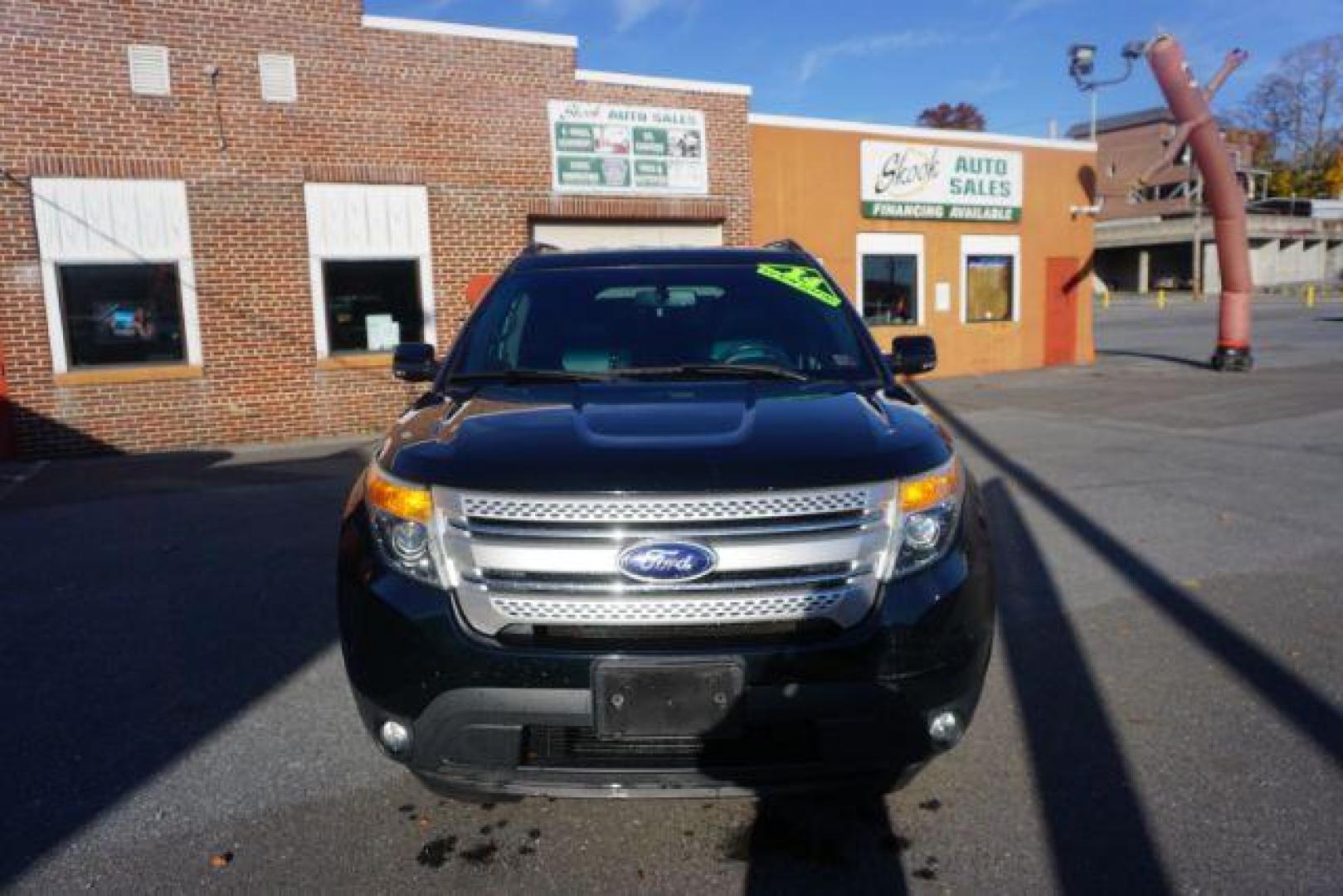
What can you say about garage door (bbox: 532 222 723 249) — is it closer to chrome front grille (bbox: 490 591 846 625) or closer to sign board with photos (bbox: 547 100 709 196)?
sign board with photos (bbox: 547 100 709 196)

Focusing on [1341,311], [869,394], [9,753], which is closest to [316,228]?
[9,753]

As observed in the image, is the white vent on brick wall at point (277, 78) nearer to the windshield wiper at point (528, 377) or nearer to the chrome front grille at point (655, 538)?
the windshield wiper at point (528, 377)

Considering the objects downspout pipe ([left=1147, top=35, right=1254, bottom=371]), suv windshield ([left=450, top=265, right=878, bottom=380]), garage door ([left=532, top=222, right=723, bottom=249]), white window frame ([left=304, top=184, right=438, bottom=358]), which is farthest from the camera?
downspout pipe ([left=1147, top=35, right=1254, bottom=371])

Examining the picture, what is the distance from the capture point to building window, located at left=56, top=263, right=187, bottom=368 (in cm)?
1116

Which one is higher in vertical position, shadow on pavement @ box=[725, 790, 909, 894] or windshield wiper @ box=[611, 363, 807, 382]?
windshield wiper @ box=[611, 363, 807, 382]

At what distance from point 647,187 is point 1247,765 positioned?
1188cm

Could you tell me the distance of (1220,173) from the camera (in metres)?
16.9

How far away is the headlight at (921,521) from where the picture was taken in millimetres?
2555

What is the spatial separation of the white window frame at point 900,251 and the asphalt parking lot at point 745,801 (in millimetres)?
10049

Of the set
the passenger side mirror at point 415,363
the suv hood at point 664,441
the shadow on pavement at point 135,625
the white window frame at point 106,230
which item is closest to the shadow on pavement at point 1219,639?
the suv hood at point 664,441

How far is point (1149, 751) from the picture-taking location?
3.38 metres

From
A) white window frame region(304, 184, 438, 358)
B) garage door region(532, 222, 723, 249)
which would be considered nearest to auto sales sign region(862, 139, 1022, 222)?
garage door region(532, 222, 723, 249)

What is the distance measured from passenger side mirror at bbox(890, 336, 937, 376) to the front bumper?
169 centimetres

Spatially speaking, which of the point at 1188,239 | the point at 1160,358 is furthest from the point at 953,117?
the point at 1160,358
